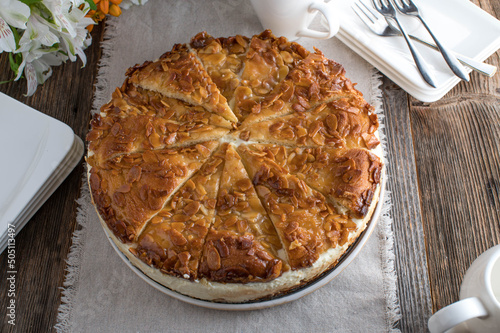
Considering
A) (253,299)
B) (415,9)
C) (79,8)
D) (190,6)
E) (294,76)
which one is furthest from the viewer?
(190,6)

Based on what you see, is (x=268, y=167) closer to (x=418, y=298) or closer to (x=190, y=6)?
(x=418, y=298)

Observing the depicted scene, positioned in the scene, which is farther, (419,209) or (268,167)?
(419,209)

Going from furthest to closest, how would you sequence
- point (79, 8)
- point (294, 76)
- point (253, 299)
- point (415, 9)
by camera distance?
point (415, 9), point (79, 8), point (294, 76), point (253, 299)

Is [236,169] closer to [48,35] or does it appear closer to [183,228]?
[183,228]

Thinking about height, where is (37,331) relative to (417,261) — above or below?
below

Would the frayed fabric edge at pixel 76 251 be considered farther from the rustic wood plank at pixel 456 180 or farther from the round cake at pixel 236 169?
the rustic wood plank at pixel 456 180

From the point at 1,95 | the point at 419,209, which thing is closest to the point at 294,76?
the point at 419,209

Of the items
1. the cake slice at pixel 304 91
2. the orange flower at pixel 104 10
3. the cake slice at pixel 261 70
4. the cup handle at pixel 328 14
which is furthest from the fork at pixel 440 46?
the orange flower at pixel 104 10

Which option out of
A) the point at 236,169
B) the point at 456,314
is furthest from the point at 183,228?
the point at 456,314
